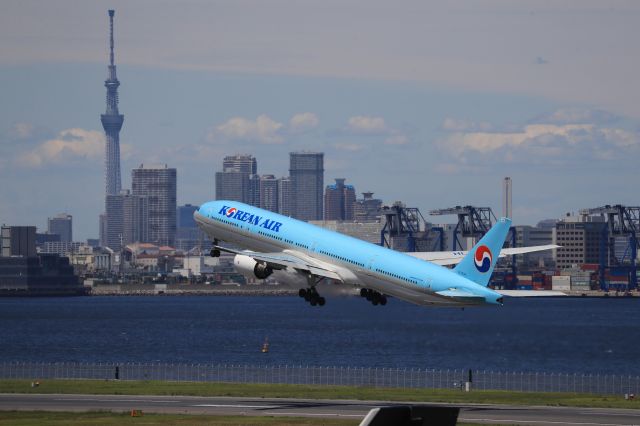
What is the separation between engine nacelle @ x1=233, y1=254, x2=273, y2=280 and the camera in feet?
328

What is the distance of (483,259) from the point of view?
94.1 metres

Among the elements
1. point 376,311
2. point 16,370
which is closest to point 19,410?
point 376,311

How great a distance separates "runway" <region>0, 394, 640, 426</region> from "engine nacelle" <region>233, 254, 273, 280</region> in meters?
9.63

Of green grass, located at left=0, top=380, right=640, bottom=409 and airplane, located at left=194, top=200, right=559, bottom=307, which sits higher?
airplane, located at left=194, top=200, right=559, bottom=307

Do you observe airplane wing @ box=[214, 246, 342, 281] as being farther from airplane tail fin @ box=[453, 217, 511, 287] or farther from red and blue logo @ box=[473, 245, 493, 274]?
red and blue logo @ box=[473, 245, 493, 274]

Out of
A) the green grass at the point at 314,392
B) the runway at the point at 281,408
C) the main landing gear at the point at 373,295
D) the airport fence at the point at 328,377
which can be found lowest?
the airport fence at the point at 328,377

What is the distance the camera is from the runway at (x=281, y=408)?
9044 centimetres

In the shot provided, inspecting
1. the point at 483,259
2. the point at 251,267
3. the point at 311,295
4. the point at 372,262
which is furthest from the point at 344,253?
the point at 483,259

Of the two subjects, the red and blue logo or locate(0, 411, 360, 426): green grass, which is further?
the red and blue logo

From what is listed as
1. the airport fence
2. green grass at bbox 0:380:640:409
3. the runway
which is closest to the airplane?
the runway

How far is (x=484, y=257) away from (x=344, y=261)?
33.1ft

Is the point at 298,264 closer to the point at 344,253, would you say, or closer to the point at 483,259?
the point at 344,253

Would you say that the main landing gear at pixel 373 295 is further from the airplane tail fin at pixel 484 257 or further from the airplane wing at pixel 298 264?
the airplane tail fin at pixel 484 257

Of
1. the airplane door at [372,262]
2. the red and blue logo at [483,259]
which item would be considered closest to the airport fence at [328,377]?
the red and blue logo at [483,259]
